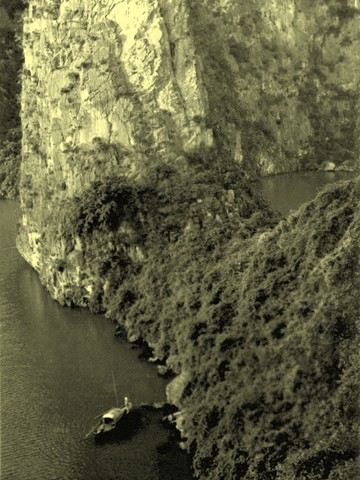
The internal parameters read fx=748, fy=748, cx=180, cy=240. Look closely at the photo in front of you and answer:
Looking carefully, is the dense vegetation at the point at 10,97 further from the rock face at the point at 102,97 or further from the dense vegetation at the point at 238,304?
the dense vegetation at the point at 238,304

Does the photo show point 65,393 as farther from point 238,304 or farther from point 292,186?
point 292,186

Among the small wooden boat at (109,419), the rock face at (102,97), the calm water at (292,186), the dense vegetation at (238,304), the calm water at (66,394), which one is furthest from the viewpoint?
the calm water at (292,186)

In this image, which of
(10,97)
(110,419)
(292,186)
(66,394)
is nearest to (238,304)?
(110,419)

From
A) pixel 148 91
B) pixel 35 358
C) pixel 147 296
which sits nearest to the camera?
pixel 35 358

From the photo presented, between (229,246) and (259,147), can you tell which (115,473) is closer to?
(229,246)

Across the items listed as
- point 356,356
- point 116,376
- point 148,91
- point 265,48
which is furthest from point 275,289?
point 265,48

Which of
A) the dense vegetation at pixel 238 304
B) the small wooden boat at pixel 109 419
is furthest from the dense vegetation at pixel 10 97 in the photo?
the small wooden boat at pixel 109 419
